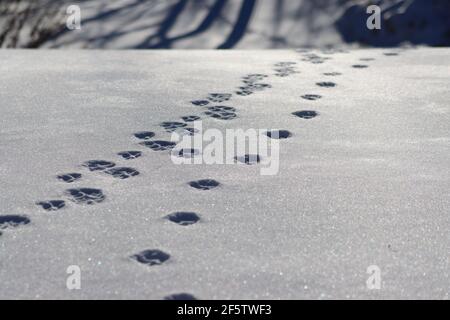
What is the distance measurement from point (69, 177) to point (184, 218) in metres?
0.53

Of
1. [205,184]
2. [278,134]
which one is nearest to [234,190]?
[205,184]

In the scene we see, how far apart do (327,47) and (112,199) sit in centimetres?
278

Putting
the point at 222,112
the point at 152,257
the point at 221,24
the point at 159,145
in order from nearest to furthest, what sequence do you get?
the point at 152,257, the point at 159,145, the point at 222,112, the point at 221,24

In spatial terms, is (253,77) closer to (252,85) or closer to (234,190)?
(252,85)

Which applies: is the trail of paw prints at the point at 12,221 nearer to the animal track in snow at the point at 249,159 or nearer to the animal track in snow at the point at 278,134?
the animal track in snow at the point at 249,159

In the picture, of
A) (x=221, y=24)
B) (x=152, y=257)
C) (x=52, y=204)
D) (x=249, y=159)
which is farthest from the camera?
(x=221, y=24)

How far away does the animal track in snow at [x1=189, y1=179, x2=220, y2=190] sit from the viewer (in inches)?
99.6

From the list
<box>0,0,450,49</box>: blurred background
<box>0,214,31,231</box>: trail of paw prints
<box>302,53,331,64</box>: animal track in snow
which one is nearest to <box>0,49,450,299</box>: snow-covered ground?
<box>0,214,31,231</box>: trail of paw prints

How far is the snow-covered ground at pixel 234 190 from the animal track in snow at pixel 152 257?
0.03 metres

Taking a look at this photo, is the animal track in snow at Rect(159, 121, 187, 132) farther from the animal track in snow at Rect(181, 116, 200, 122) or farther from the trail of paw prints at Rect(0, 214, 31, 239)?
the trail of paw prints at Rect(0, 214, 31, 239)

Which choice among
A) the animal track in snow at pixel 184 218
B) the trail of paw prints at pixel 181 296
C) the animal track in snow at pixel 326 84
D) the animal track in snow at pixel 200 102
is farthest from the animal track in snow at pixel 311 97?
the trail of paw prints at pixel 181 296

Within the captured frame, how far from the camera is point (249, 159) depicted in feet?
9.28

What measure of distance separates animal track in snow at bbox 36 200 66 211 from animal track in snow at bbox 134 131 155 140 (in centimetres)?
72

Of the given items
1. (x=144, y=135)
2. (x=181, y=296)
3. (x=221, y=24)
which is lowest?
(x=181, y=296)
